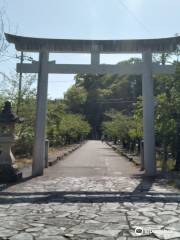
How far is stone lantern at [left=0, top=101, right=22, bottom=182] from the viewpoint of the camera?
12625mm

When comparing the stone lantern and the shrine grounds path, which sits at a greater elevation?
the stone lantern

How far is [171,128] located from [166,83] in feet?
7.95

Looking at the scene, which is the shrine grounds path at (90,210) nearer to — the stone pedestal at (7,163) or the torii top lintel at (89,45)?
the stone pedestal at (7,163)

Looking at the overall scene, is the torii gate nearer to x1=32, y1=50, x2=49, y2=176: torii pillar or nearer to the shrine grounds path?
x1=32, y1=50, x2=49, y2=176: torii pillar

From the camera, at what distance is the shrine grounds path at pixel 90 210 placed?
6227 mm

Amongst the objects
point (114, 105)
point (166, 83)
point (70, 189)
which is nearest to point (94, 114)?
point (114, 105)

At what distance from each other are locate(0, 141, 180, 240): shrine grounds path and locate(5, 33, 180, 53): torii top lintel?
5467 millimetres

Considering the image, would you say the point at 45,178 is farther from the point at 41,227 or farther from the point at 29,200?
the point at 41,227

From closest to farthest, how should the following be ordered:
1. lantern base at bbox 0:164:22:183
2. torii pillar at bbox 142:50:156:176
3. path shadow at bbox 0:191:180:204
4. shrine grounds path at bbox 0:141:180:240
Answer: shrine grounds path at bbox 0:141:180:240, path shadow at bbox 0:191:180:204, lantern base at bbox 0:164:22:183, torii pillar at bbox 142:50:156:176

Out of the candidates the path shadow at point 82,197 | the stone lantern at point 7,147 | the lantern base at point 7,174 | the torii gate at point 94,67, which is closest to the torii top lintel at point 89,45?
the torii gate at point 94,67

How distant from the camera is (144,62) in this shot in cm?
1505

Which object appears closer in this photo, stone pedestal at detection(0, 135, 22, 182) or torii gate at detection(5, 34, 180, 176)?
stone pedestal at detection(0, 135, 22, 182)

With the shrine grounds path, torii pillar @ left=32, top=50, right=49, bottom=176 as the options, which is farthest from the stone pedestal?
torii pillar @ left=32, top=50, right=49, bottom=176

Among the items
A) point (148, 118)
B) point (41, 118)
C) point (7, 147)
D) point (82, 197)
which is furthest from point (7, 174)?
point (148, 118)
